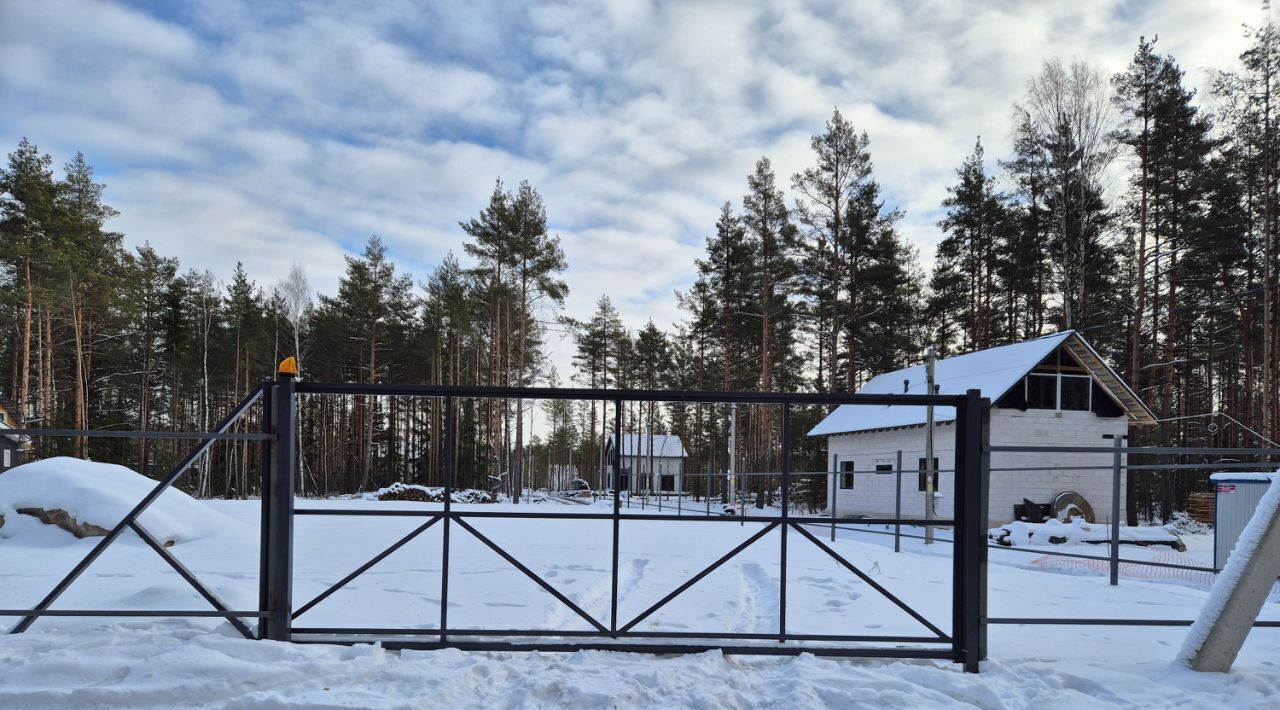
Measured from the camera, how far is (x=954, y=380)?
1709 cm

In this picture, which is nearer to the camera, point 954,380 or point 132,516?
point 132,516

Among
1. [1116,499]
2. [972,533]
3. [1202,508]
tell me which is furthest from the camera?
[1202,508]

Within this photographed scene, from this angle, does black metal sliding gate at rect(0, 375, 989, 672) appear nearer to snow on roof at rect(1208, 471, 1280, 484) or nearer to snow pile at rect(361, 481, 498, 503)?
snow on roof at rect(1208, 471, 1280, 484)

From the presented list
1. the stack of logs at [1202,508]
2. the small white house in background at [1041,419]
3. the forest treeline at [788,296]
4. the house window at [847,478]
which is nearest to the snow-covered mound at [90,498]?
the forest treeline at [788,296]

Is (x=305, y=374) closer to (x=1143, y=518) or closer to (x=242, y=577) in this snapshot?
(x=242, y=577)

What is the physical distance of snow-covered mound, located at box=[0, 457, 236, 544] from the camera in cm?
682

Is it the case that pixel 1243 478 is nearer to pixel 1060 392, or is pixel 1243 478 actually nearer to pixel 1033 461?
pixel 1033 461

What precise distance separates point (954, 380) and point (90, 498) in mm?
17734

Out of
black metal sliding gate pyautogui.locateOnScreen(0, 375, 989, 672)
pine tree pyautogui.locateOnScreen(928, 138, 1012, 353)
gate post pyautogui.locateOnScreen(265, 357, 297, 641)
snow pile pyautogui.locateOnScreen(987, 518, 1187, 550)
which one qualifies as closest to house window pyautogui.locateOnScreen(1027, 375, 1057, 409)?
snow pile pyautogui.locateOnScreen(987, 518, 1187, 550)

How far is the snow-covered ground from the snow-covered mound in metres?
0.19

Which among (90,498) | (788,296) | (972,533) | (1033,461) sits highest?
(788,296)

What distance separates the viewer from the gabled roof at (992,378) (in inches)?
580

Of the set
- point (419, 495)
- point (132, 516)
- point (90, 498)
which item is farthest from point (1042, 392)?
point (90, 498)

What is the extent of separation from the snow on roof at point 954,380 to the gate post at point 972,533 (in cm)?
1025
